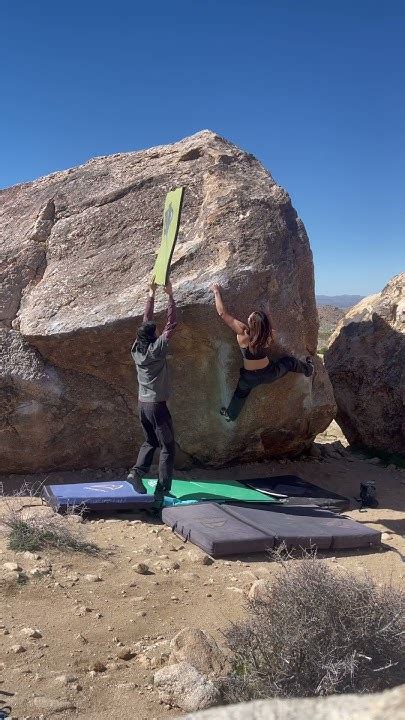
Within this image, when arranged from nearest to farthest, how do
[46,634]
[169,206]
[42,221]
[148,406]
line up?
[46,634], [148,406], [169,206], [42,221]

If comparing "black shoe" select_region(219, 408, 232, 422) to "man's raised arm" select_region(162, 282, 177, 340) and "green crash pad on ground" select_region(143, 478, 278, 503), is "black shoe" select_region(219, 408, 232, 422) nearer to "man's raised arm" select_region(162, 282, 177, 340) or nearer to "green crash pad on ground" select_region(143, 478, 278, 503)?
"green crash pad on ground" select_region(143, 478, 278, 503)

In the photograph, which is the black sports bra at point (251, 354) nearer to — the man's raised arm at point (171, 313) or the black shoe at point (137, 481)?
the man's raised arm at point (171, 313)

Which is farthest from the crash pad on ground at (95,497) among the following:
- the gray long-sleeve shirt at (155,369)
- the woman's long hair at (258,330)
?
the woman's long hair at (258,330)

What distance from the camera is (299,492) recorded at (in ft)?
22.7

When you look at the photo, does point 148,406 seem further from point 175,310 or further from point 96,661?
point 96,661

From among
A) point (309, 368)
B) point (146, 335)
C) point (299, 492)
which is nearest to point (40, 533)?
point (146, 335)

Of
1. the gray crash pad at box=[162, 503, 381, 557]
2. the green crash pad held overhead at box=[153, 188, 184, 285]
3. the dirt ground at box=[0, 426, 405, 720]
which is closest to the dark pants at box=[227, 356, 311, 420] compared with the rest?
the gray crash pad at box=[162, 503, 381, 557]

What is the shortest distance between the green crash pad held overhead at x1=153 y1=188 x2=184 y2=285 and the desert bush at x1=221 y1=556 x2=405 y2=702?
3.26 metres

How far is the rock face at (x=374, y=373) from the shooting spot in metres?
8.70

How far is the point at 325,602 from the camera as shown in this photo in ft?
11.3

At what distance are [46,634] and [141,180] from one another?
17.0 ft

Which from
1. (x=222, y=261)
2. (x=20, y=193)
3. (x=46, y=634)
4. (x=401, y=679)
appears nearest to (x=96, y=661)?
(x=46, y=634)

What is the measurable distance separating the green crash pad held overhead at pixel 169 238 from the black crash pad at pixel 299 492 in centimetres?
231

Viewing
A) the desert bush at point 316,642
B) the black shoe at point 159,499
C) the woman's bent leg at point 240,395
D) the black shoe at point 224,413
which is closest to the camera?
the desert bush at point 316,642
